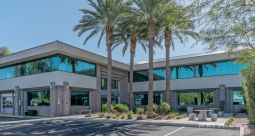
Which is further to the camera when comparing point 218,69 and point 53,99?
point 218,69

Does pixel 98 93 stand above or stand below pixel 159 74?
below

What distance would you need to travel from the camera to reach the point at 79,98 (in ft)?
120

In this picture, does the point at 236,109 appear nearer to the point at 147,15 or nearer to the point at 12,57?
the point at 147,15

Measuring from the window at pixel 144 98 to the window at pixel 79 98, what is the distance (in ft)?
31.6

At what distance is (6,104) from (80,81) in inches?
465

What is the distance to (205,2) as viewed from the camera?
21.7 feet

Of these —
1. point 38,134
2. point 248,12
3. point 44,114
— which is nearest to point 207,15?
point 248,12

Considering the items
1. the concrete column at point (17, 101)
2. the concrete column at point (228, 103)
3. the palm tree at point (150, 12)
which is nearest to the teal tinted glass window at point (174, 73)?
the concrete column at point (228, 103)

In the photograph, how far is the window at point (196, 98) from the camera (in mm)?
37656

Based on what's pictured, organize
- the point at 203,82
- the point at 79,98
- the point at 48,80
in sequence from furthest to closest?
the point at 203,82 < the point at 79,98 < the point at 48,80

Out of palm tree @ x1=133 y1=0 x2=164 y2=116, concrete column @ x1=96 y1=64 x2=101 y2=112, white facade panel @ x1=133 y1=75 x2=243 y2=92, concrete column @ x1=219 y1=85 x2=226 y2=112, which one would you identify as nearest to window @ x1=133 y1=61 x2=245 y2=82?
white facade panel @ x1=133 y1=75 x2=243 y2=92

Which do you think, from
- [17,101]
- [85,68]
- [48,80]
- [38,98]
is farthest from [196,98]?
[17,101]

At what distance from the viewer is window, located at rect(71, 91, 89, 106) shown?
35531 millimetres

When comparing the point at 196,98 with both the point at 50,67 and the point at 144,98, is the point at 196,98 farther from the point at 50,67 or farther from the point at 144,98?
the point at 50,67
